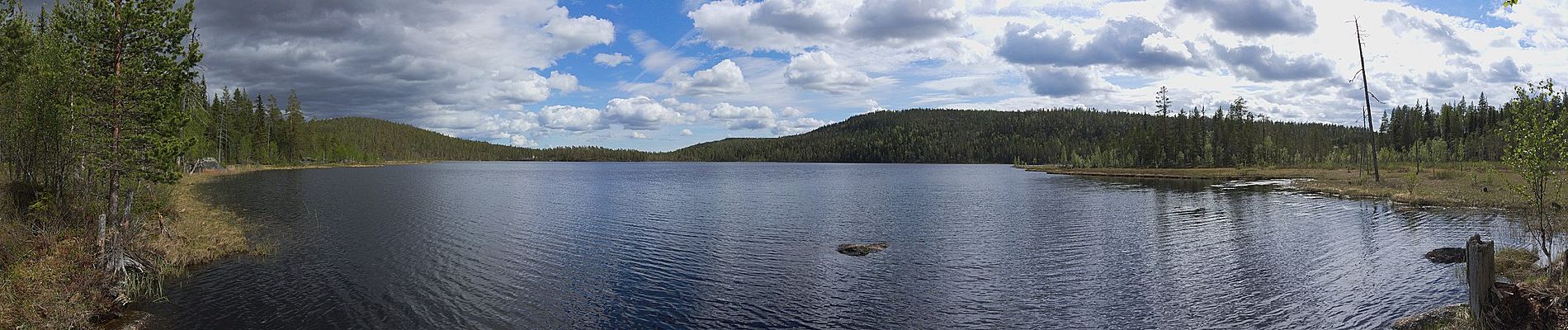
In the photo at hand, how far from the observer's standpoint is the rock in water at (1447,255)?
26719mm

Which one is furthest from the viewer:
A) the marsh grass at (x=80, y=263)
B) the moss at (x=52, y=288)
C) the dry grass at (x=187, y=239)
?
the dry grass at (x=187, y=239)

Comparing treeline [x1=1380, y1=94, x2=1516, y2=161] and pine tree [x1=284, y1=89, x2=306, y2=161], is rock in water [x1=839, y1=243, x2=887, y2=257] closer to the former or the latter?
treeline [x1=1380, y1=94, x2=1516, y2=161]

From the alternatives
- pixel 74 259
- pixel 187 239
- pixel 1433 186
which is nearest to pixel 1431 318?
pixel 74 259

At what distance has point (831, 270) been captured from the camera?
27562 millimetres

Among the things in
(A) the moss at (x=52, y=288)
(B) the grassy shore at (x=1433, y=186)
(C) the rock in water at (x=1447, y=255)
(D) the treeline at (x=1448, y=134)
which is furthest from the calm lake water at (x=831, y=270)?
(D) the treeline at (x=1448, y=134)

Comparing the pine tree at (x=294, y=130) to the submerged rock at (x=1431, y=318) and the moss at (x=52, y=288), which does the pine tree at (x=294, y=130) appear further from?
the submerged rock at (x=1431, y=318)

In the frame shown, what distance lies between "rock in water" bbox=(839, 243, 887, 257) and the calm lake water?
0.71 meters

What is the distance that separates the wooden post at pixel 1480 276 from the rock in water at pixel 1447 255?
16526mm

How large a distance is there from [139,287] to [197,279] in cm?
255

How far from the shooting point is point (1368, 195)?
58656 millimetres

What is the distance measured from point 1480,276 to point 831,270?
18295mm

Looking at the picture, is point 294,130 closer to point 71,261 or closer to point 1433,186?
point 71,261

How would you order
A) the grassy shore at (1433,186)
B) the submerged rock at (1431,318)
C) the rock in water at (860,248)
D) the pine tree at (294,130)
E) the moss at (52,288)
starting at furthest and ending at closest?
the pine tree at (294,130) → the grassy shore at (1433,186) → the rock in water at (860,248) → the submerged rock at (1431,318) → the moss at (52,288)

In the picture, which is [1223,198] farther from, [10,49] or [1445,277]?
[10,49]
